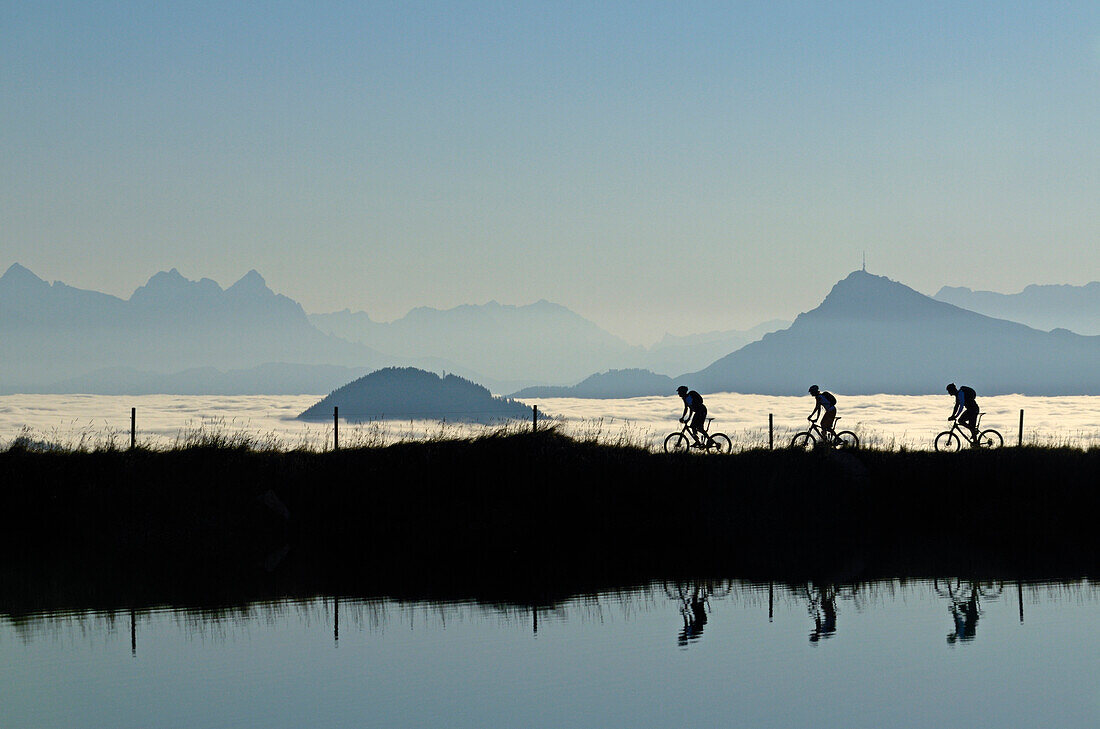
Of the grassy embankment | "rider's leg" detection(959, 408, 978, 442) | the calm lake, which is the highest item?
"rider's leg" detection(959, 408, 978, 442)

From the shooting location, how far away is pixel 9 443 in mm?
36156

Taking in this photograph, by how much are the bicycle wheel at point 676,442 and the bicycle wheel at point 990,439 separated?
34.4 ft

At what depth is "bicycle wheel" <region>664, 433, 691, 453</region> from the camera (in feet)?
131

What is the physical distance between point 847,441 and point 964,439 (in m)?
5.04

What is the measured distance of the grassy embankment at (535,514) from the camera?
29281 millimetres

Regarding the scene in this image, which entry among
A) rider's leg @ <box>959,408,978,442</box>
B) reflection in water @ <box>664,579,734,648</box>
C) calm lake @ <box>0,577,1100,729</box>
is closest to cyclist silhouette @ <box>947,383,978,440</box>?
rider's leg @ <box>959,408,978,442</box>

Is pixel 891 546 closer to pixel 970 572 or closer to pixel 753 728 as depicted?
pixel 970 572

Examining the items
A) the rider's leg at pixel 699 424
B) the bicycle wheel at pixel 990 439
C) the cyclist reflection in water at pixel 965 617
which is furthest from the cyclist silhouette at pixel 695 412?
the cyclist reflection in water at pixel 965 617

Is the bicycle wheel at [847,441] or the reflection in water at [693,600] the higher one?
the bicycle wheel at [847,441]

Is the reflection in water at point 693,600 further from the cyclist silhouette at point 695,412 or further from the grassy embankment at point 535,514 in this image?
the cyclist silhouette at point 695,412

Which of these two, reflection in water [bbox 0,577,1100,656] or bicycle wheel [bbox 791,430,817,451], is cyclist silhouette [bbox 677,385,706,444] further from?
reflection in water [bbox 0,577,1100,656]

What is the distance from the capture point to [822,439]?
131 ft

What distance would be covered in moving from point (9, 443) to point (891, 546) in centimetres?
2542

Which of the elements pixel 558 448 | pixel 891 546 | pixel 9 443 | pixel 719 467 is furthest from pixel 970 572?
pixel 9 443
